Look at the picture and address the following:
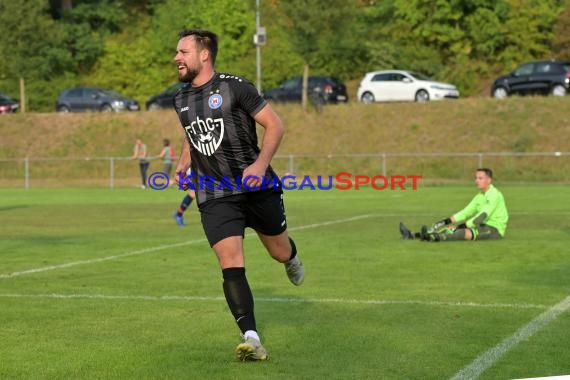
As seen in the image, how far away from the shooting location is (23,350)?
8.27m

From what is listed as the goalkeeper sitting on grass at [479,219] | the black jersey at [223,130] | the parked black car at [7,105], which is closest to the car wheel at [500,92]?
the parked black car at [7,105]

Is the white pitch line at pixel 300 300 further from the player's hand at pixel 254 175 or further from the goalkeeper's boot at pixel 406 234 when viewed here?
the goalkeeper's boot at pixel 406 234

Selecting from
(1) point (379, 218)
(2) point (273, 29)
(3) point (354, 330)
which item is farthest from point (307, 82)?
(3) point (354, 330)

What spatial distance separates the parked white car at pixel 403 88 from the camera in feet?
171

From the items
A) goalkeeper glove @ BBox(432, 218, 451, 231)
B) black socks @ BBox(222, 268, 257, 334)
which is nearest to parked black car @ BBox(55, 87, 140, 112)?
goalkeeper glove @ BBox(432, 218, 451, 231)

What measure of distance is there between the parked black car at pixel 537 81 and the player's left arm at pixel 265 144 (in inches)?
1683

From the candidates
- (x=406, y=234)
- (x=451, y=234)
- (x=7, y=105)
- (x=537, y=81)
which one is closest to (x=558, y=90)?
(x=537, y=81)

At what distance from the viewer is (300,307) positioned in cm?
1044

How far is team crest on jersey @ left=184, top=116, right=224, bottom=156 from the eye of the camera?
25.9ft

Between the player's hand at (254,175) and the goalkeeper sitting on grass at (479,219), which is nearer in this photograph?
the player's hand at (254,175)

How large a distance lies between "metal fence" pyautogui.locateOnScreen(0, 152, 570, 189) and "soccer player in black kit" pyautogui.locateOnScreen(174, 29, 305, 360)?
31.9 metres

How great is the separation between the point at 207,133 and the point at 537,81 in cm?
4359

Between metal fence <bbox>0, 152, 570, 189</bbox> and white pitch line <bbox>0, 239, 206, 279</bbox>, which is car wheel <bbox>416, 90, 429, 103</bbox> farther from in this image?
white pitch line <bbox>0, 239, 206, 279</bbox>
